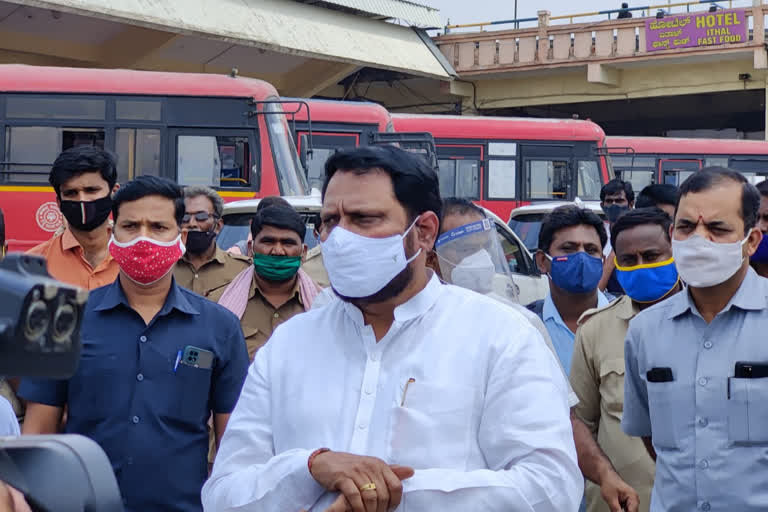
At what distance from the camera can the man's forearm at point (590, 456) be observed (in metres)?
3.81

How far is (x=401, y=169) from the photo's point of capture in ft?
8.20

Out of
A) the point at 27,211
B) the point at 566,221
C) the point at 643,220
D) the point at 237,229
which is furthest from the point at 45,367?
the point at 27,211

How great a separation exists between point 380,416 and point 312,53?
23487mm

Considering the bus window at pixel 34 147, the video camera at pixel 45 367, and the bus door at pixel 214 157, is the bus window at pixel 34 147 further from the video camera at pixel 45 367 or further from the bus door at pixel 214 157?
the video camera at pixel 45 367

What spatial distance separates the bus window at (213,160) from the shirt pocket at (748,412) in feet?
36.8

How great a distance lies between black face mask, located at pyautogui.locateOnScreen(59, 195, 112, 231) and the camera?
16.0 ft

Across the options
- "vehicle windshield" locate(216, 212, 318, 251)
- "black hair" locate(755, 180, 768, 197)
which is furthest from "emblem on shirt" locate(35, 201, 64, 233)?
"black hair" locate(755, 180, 768, 197)

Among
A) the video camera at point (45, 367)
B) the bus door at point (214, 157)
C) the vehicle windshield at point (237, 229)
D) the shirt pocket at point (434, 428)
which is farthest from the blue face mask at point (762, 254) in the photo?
the bus door at point (214, 157)

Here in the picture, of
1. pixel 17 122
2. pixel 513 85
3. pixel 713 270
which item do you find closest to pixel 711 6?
pixel 513 85

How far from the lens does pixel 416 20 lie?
29969 millimetres

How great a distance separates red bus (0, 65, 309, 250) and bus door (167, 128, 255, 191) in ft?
0.04

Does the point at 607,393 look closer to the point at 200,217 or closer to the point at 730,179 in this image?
the point at 730,179

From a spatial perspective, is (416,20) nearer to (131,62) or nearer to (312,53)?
(312,53)

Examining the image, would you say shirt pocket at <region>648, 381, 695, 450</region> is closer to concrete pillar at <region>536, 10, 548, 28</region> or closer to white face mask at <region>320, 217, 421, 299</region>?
white face mask at <region>320, 217, 421, 299</region>
